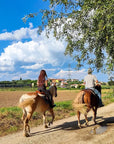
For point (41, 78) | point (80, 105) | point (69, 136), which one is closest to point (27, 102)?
point (41, 78)

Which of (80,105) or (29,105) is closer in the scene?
(29,105)

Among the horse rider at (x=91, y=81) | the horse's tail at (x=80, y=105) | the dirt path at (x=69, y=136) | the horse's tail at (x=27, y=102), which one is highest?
the horse rider at (x=91, y=81)

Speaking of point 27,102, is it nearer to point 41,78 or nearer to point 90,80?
point 41,78

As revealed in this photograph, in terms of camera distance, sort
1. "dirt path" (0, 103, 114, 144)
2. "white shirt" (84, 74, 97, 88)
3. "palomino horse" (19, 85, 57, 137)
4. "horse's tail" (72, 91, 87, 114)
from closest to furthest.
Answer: "dirt path" (0, 103, 114, 144), "palomino horse" (19, 85, 57, 137), "horse's tail" (72, 91, 87, 114), "white shirt" (84, 74, 97, 88)

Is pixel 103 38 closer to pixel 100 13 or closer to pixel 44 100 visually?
pixel 100 13

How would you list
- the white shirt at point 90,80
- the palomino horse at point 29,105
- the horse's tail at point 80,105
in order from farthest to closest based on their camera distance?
the white shirt at point 90,80 → the horse's tail at point 80,105 → the palomino horse at point 29,105

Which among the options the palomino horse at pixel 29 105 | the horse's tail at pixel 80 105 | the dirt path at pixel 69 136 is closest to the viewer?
the dirt path at pixel 69 136

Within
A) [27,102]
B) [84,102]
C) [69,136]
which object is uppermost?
[27,102]

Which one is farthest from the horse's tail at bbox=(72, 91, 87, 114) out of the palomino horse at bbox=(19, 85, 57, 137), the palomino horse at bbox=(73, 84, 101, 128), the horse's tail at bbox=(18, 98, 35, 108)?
the horse's tail at bbox=(18, 98, 35, 108)

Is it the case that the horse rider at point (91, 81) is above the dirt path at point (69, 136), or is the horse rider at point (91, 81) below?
above

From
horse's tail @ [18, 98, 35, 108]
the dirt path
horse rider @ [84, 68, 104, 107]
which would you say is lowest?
the dirt path

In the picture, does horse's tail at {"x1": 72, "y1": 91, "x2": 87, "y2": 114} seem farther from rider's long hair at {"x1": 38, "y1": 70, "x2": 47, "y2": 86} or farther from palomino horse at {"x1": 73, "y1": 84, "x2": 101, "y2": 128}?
rider's long hair at {"x1": 38, "y1": 70, "x2": 47, "y2": 86}

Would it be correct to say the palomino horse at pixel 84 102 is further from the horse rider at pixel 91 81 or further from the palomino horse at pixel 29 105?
the palomino horse at pixel 29 105

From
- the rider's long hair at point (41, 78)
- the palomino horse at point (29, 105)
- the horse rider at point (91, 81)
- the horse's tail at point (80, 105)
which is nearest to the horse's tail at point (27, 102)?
the palomino horse at point (29, 105)
